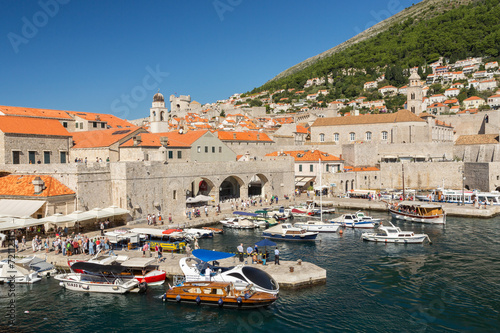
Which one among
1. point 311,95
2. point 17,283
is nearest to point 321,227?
point 17,283

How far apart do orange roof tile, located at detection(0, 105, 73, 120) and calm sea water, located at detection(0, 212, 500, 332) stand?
2307cm

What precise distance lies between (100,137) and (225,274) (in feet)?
78.3

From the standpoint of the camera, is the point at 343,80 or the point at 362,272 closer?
the point at 362,272

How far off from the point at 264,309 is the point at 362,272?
640cm

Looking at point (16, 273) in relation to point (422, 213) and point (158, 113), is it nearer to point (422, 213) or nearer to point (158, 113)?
point (422, 213)

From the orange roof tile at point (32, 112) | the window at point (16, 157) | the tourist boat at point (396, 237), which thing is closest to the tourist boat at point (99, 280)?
the window at point (16, 157)

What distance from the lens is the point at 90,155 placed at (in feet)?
107

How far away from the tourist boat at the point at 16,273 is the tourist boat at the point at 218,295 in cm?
671

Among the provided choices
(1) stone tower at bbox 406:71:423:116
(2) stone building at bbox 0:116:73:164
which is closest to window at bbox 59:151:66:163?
(2) stone building at bbox 0:116:73:164

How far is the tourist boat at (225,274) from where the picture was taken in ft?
49.0

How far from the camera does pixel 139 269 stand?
1731 cm

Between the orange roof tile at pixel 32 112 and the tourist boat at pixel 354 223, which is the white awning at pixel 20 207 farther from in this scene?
the tourist boat at pixel 354 223

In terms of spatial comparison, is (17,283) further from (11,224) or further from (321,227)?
(321,227)

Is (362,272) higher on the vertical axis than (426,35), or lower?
lower
